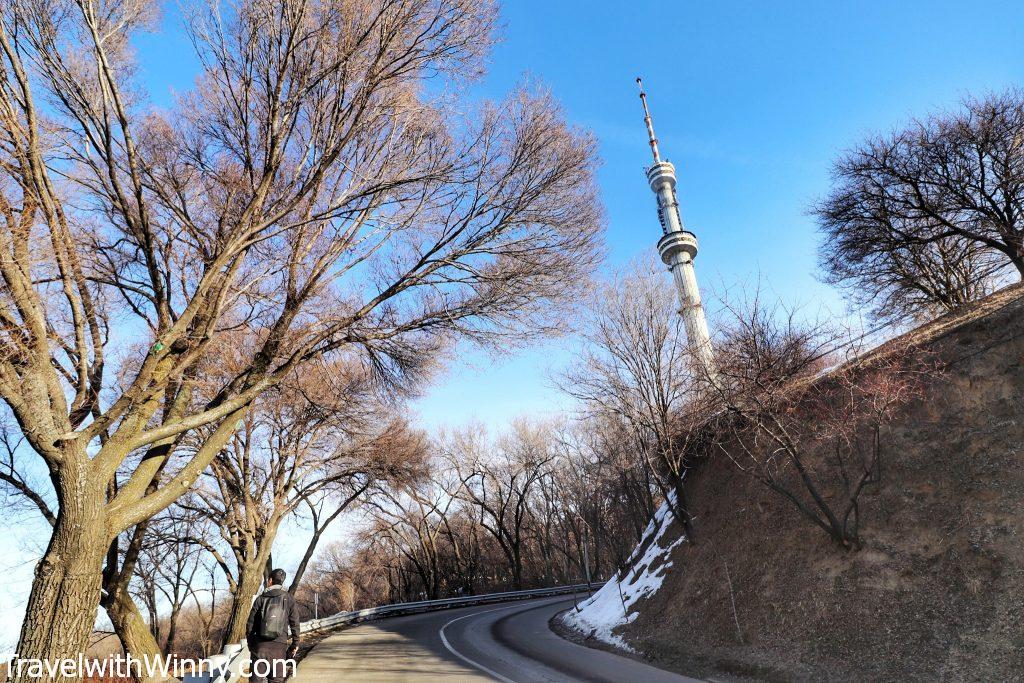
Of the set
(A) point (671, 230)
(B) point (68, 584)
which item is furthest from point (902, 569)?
(A) point (671, 230)

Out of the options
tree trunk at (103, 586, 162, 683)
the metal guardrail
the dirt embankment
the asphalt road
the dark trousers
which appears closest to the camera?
the dark trousers

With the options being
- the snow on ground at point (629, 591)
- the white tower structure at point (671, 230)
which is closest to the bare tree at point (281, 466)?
the snow on ground at point (629, 591)

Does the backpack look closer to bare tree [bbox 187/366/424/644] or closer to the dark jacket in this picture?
the dark jacket

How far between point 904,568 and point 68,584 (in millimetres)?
11307

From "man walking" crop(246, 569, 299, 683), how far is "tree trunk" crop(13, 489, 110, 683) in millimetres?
1656

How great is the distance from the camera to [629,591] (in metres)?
15.6

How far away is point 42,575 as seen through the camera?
592cm

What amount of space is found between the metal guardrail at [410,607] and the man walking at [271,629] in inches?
479

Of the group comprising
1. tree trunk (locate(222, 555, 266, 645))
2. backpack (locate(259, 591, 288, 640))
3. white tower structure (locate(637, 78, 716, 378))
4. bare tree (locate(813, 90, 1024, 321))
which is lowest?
tree trunk (locate(222, 555, 266, 645))

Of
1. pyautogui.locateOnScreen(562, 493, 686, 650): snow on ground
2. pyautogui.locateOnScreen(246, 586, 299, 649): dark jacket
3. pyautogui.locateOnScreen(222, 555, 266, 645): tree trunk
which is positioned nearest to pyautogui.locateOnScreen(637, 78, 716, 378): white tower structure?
pyautogui.locateOnScreen(562, 493, 686, 650): snow on ground

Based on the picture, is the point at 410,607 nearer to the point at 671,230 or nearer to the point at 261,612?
the point at 261,612

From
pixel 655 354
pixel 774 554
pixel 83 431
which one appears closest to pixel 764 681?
pixel 774 554

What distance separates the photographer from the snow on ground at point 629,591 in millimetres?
14008

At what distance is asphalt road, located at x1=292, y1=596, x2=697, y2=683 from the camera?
912cm
